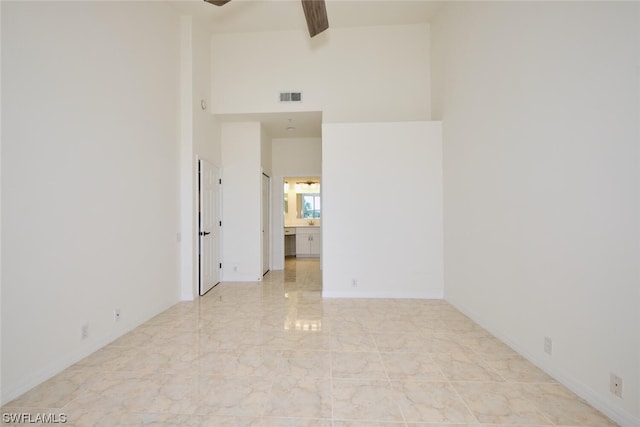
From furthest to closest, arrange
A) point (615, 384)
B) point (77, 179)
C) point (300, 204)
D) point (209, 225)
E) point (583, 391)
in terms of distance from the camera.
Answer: point (300, 204) < point (209, 225) < point (77, 179) < point (583, 391) < point (615, 384)

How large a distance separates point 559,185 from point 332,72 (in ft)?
12.5

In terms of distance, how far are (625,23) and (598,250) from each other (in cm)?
131

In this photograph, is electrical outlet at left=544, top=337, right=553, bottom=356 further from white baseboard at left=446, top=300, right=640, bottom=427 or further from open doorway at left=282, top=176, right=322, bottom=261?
open doorway at left=282, top=176, right=322, bottom=261

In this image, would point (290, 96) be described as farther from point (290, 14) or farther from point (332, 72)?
point (290, 14)

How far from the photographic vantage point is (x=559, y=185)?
2.06m

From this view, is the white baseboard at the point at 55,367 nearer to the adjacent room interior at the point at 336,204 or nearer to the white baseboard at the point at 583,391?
the adjacent room interior at the point at 336,204

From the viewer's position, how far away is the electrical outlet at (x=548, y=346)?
7.13 feet

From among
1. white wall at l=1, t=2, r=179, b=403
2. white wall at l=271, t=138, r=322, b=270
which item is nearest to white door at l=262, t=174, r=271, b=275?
white wall at l=271, t=138, r=322, b=270

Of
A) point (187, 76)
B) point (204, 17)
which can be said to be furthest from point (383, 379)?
point (204, 17)

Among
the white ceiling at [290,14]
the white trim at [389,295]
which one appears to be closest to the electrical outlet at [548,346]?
the white trim at [389,295]

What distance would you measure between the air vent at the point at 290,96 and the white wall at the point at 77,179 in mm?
1808

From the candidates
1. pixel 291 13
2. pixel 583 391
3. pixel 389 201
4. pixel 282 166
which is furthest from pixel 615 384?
pixel 282 166

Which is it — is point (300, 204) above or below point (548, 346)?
above

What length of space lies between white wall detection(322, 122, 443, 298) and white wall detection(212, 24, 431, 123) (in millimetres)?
672
